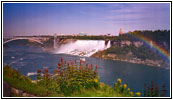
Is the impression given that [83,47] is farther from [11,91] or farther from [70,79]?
[11,91]

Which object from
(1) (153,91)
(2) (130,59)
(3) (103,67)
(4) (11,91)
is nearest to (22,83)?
(4) (11,91)

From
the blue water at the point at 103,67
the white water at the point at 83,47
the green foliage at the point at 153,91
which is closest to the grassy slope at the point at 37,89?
the blue water at the point at 103,67

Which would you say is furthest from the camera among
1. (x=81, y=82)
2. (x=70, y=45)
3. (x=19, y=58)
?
(x=70, y=45)

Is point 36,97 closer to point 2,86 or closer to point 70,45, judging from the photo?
point 2,86

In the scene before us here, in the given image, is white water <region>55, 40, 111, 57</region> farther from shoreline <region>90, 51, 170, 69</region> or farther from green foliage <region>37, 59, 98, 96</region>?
green foliage <region>37, 59, 98, 96</region>

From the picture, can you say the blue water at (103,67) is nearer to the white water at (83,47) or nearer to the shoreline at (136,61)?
the shoreline at (136,61)

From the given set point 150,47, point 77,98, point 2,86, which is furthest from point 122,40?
point 2,86
